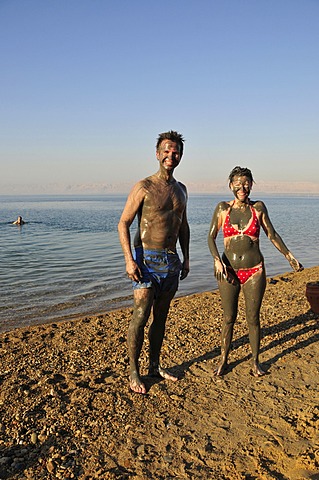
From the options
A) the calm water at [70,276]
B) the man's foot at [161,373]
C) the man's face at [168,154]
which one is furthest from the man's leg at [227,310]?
the calm water at [70,276]

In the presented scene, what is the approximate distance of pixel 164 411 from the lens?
4066 millimetres

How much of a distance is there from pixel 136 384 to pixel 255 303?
1.64 metres

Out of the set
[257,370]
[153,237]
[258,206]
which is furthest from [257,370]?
[153,237]

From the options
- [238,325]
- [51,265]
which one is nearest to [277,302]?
[238,325]

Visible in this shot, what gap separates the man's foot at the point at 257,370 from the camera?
16.0 feet

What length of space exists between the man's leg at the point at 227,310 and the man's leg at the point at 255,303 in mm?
138

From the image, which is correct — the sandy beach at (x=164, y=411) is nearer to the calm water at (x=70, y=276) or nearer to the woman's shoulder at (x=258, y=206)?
the woman's shoulder at (x=258, y=206)

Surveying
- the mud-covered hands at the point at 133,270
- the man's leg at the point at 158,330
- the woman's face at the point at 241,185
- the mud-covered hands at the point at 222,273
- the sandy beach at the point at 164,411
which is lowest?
the sandy beach at the point at 164,411

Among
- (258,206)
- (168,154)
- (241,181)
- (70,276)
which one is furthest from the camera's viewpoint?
(70,276)

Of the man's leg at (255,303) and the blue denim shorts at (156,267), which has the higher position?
the blue denim shorts at (156,267)

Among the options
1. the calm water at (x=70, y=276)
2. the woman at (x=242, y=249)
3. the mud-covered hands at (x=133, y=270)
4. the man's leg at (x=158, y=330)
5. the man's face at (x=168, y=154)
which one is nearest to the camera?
the mud-covered hands at (x=133, y=270)

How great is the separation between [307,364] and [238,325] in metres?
1.75

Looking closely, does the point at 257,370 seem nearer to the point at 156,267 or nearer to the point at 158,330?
the point at 158,330

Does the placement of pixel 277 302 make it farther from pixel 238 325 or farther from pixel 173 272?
pixel 173 272
